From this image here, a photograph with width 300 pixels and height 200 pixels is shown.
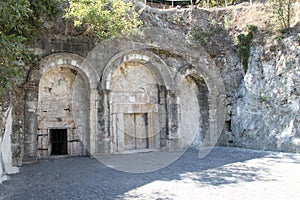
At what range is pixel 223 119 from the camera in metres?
11.8

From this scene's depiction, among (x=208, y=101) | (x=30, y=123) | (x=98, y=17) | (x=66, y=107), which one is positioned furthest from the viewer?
(x=208, y=101)

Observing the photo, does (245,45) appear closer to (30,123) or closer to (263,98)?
(263,98)

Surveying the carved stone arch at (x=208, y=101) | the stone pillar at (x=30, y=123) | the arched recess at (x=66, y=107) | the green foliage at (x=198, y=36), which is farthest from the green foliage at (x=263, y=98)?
the stone pillar at (x=30, y=123)

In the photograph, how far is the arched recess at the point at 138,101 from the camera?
9664 millimetres

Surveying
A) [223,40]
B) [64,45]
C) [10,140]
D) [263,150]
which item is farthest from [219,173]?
[223,40]

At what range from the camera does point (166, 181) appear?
545 cm

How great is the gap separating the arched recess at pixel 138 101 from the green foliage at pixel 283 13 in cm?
500

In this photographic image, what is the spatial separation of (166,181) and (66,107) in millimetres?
4927

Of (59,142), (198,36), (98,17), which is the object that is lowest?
(59,142)

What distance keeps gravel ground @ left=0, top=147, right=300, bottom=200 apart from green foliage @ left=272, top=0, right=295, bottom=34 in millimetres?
5682

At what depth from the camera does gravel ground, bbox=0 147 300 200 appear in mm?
4469

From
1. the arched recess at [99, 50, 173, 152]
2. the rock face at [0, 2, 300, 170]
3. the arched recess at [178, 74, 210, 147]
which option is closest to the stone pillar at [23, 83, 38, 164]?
the rock face at [0, 2, 300, 170]

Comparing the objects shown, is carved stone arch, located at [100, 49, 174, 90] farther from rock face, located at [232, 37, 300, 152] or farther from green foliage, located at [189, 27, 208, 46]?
rock face, located at [232, 37, 300, 152]

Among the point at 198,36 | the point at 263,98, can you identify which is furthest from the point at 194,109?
the point at 198,36
